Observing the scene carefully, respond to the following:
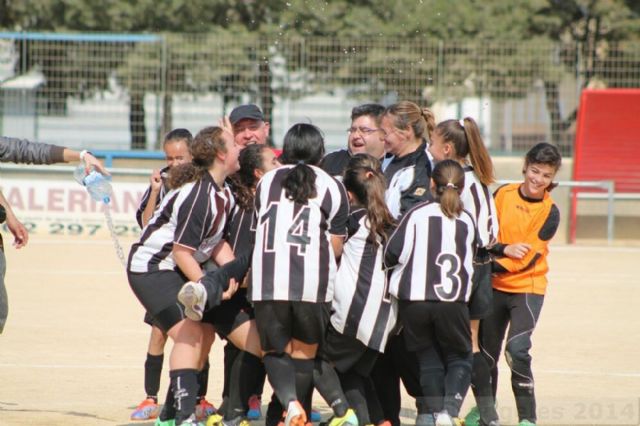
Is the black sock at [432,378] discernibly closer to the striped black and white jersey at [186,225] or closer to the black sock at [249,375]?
the black sock at [249,375]

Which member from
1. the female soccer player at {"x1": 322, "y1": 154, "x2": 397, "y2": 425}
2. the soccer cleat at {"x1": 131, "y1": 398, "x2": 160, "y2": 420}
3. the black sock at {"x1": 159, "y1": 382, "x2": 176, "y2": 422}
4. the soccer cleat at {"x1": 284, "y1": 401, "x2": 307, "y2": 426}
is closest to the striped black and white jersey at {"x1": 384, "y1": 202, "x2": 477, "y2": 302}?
the female soccer player at {"x1": 322, "y1": 154, "x2": 397, "y2": 425}

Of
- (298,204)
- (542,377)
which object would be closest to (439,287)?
(298,204)

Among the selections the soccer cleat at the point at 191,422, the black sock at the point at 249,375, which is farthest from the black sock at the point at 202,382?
the soccer cleat at the point at 191,422

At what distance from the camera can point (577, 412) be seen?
710 cm

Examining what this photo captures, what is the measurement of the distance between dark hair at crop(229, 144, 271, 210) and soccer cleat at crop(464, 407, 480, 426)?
6.32 ft

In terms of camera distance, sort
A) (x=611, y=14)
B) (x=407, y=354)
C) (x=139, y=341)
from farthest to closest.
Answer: (x=611, y=14), (x=139, y=341), (x=407, y=354)

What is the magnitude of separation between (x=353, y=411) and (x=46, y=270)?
8.62 metres

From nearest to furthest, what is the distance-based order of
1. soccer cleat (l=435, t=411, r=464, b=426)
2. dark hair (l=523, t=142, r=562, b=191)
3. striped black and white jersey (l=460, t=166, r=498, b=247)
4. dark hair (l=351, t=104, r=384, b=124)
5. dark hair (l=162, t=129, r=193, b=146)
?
soccer cleat (l=435, t=411, r=464, b=426)
striped black and white jersey (l=460, t=166, r=498, b=247)
dark hair (l=523, t=142, r=562, b=191)
dark hair (l=162, t=129, r=193, b=146)
dark hair (l=351, t=104, r=384, b=124)

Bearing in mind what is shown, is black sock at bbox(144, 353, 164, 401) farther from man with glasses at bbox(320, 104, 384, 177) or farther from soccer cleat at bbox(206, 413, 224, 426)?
man with glasses at bbox(320, 104, 384, 177)

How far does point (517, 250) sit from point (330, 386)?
1.37 m

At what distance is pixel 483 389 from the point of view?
670 centimetres

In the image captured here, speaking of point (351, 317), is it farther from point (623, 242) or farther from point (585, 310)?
point (623, 242)

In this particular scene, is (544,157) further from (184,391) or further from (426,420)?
(184,391)

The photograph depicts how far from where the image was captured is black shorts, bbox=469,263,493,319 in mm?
6516
